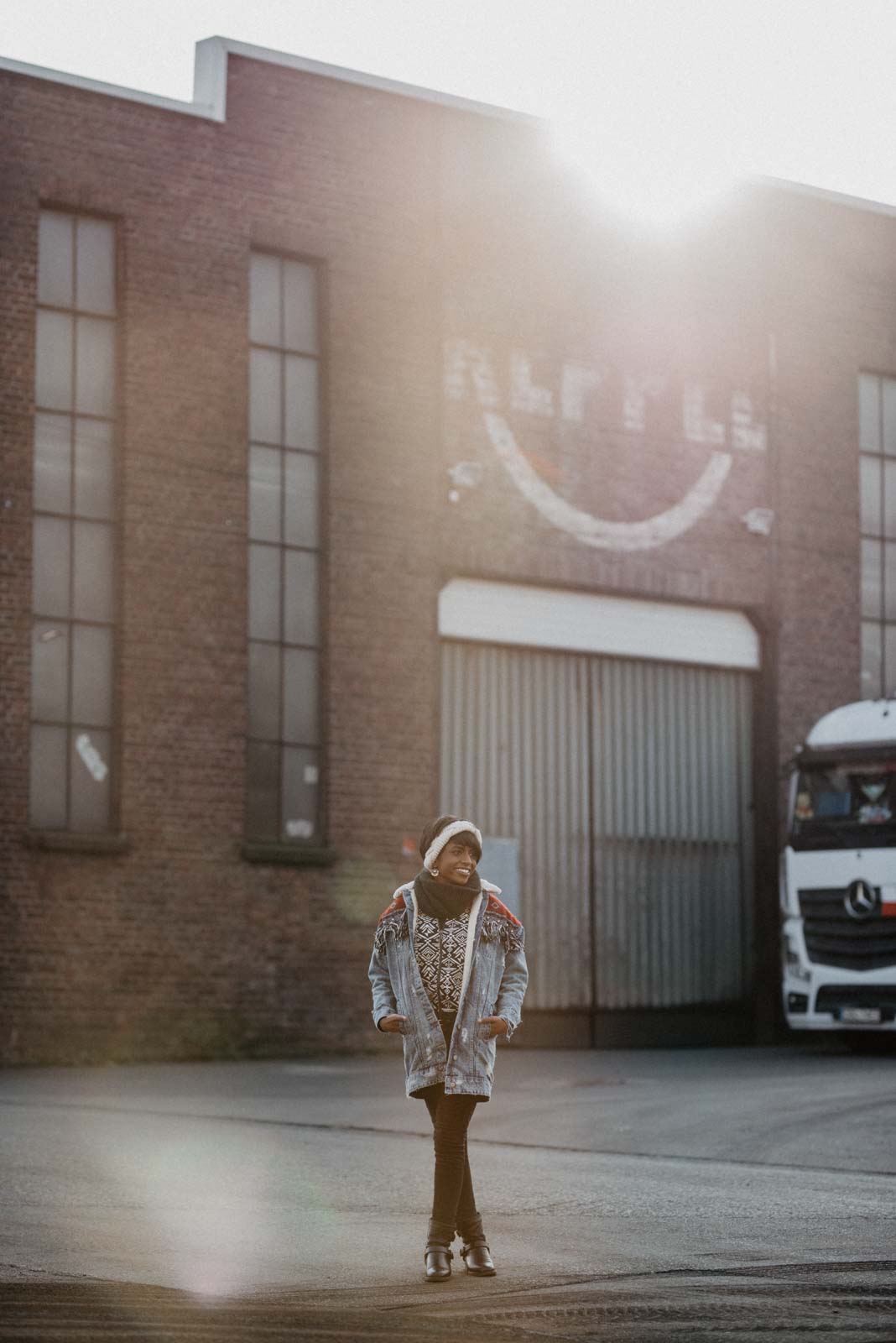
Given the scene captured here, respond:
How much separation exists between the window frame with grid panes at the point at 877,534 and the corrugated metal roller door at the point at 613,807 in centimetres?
206

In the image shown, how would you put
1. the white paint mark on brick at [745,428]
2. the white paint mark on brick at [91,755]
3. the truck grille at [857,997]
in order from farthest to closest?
the white paint mark on brick at [745,428] < the truck grille at [857,997] < the white paint mark on brick at [91,755]

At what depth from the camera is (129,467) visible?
23.1 m

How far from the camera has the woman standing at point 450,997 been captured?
332 inches

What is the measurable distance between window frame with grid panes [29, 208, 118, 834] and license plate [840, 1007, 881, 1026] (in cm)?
771

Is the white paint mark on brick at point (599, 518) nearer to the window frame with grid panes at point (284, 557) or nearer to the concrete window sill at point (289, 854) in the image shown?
the window frame with grid panes at point (284, 557)

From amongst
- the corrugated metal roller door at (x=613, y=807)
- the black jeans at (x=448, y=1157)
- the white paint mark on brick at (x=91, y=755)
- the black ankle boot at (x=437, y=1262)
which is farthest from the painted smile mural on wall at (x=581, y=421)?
the black ankle boot at (x=437, y=1262)

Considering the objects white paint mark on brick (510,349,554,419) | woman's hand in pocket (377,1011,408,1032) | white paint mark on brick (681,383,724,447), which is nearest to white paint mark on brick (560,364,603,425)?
white paint mark on brick (510,349,554,419)

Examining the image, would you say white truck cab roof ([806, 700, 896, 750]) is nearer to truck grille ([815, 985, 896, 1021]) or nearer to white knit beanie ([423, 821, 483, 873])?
truck grille ([815, 985, 896, 1021])

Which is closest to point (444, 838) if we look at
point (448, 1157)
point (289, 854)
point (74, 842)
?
point (448, 1157)

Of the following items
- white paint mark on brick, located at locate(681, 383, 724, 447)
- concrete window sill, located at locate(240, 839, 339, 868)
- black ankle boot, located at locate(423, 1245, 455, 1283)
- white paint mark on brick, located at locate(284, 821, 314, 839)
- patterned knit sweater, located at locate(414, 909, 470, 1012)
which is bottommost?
black ankle boot, located at locate(423, 1245, 455, 1283)

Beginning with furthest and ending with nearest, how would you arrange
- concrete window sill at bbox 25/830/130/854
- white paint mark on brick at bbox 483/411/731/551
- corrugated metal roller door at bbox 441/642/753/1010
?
1. white paint mark on brick at bbox 483/411/731/551
2. corrugated metal roller door at bbox 441/642/753/1010
3. concrete window sill at bbox 25/830/130/854

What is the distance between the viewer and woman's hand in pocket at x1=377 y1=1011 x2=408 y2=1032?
8.50 metres

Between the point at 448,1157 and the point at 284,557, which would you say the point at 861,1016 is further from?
the point at 448,1157

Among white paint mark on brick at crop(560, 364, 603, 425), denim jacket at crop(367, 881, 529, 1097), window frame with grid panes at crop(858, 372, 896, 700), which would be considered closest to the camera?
denim jacket at crop(367, 881, 529, 1097)
